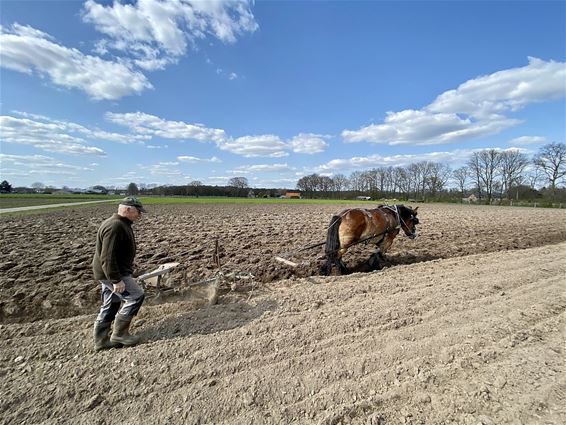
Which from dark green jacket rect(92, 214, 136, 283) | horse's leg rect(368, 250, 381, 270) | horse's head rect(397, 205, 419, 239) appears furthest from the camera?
horse's head rect(397, 205, 419, 239)

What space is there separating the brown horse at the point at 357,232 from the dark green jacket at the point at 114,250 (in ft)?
15.7

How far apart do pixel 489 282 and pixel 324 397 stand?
4.64 metres

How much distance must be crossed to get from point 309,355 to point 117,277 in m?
2.52

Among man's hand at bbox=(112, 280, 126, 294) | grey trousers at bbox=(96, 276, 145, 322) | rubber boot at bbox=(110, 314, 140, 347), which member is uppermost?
man's hand at bbox=(112, 280, 126, 294)

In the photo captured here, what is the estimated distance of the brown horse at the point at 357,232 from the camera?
283 inches

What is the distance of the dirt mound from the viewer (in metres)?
2.49

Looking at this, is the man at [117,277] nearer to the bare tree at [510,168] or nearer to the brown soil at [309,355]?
the brown soil at [309,355]

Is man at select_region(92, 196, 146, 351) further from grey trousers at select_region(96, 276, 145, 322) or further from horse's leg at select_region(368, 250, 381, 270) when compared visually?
horse's leg at select_region(368, 250, 381, 270)

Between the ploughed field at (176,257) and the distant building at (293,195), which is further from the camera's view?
the distant building at (293,195)

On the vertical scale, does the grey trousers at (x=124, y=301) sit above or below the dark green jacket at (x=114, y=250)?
below

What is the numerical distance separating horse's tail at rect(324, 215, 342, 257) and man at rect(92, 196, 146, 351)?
4663mm

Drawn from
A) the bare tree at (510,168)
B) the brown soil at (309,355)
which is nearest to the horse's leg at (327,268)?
the brown soil at (309,355)

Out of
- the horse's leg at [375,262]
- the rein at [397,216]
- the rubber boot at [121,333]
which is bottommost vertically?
the horse's leg at [375,262]

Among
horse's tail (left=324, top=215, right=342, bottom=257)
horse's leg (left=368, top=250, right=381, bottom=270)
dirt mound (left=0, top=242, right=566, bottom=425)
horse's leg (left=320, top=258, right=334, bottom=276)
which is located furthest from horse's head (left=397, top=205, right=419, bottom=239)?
dirt mound (left=0, top=242, right=566, bottom=425)
